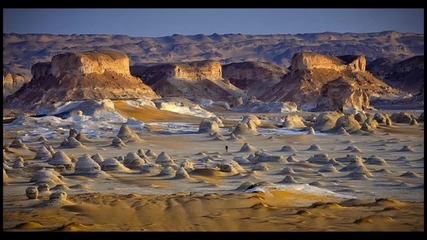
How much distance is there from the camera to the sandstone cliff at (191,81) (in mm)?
103344

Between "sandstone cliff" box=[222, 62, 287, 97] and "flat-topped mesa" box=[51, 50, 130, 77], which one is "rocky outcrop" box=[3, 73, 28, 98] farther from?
"sandstone cliff" box=[222, 62, 287, 97]

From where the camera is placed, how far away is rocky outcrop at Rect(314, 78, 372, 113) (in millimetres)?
68562

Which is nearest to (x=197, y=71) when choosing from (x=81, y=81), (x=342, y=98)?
(x=81, y=81)

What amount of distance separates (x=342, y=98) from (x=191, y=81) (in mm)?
42234

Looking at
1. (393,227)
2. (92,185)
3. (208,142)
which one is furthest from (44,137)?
(393,227)

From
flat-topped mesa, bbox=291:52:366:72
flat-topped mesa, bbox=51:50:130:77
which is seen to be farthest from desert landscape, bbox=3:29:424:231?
flat-topped mesa, bbox=51:50:130:77

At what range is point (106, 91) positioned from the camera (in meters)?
86.9

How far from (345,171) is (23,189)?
10291mm

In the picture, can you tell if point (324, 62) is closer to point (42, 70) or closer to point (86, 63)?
point (86, 63)

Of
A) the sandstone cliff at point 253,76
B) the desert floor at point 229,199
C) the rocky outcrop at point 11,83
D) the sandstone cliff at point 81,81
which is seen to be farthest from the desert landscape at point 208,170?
the rocky outcrop at point 11,83

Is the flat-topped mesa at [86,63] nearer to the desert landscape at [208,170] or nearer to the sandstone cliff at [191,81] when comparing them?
the sandstone cliff at [191,81]

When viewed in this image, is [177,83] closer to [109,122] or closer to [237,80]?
[237,80]

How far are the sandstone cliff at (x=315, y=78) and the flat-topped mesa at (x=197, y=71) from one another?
12.8m
